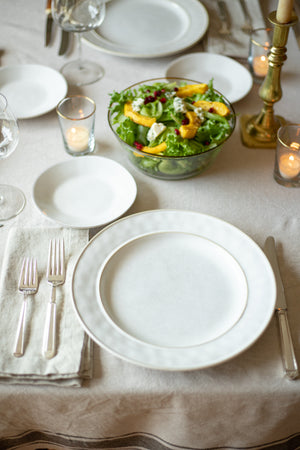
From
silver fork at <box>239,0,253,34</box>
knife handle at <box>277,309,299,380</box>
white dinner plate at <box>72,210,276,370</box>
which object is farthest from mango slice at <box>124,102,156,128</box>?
silver fork at <box>239,0,253,34</box>

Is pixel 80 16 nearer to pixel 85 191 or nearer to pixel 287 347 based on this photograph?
pixel 85 191

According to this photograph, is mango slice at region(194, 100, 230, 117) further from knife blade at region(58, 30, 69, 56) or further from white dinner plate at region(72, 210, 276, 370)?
knife blade at region(58, 30, 69, 56)

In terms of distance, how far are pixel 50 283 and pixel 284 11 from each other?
79 centimetres

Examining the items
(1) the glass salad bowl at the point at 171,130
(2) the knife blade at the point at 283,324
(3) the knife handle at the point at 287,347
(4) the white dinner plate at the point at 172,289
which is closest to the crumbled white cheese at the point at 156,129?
(1) the glass salad bowl at the point at 171,130

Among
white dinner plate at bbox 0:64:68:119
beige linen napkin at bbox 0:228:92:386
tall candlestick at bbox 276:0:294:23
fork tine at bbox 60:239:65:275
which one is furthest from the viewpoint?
white dinner plate at bbox 0:64:68:119

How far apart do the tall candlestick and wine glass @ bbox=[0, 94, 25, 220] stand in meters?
0.65

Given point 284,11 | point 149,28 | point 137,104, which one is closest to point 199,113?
point 137,104

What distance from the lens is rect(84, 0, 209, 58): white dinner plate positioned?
58.6 inches

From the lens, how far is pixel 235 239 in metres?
0.94

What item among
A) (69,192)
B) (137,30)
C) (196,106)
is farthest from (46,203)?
(137,30)

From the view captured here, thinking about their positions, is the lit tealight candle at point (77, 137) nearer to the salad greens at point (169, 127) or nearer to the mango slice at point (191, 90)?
the salad greens at point (169, 127)

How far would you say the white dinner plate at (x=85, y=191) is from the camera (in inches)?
40.3

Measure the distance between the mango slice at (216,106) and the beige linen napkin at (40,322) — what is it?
427 millimetres

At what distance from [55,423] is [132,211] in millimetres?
473
